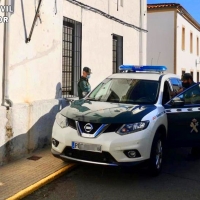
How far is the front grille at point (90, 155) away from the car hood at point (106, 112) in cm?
48

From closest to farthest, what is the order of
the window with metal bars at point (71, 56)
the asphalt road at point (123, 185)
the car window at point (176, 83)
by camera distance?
the asphalt road at point (123, 185) → the car window at point (176, 83) → the window with metal bars at point (71, 56)

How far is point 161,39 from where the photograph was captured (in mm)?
21453

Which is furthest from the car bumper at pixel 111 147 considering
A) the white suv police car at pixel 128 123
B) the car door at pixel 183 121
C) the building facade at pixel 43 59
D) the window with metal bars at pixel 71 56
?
the window with metal bars at pixel 71 56

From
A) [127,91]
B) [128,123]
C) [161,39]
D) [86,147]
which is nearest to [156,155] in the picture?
[128,123]

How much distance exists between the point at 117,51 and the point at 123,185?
Result: 748 centimetres

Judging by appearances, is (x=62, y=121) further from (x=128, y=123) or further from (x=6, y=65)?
(x=6, y=65)

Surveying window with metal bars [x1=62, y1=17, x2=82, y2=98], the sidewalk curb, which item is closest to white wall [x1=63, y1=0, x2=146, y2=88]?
window with metal bars [x1=62, y1=17, x2=82, y2=98]

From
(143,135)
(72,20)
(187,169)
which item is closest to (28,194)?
(143,135)

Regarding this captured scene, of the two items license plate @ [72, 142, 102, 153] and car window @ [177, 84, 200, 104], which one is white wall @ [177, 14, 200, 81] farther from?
license plate @ [72, 142, 102, 153]

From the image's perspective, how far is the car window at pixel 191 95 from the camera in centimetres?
644

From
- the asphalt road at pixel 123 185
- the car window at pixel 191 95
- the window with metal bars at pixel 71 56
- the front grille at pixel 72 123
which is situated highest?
the window with metal bars at pixel 71 56

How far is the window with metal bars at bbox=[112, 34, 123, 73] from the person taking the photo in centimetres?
1177

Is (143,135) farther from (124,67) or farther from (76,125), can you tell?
(124,67)

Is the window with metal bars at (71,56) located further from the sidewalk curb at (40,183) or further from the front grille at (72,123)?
the front grille at (72,123)
